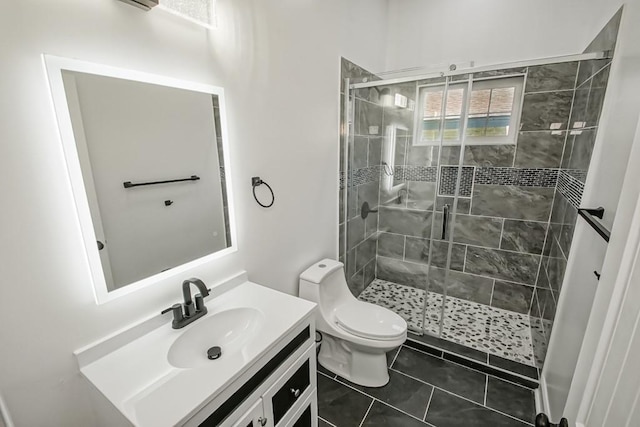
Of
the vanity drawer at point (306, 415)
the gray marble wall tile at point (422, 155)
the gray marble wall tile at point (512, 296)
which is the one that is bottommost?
the gray marble wall tile at point (512, 296)

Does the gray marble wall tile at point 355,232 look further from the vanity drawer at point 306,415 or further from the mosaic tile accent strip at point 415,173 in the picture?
the vanity drawer at point 306,415

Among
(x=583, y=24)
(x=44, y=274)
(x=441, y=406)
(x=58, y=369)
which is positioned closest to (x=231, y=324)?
(x=58, y=369)

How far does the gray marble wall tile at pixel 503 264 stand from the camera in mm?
2561

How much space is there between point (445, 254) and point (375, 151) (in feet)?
4.07

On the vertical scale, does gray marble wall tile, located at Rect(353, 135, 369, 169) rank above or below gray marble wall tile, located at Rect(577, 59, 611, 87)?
below

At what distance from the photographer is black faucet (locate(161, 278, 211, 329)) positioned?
1111 millimetres

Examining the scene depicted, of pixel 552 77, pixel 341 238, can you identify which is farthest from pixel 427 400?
pixel 552 77

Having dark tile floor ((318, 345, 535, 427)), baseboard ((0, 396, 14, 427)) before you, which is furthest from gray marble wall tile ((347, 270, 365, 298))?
baseboard ((0, 396, 14, 427))

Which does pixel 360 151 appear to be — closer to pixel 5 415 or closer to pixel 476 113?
pixel 476 113

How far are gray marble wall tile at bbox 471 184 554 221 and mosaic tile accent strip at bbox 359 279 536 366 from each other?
0.94 meters

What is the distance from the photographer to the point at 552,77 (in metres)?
2.20

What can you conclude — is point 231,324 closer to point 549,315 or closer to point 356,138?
point 356,138

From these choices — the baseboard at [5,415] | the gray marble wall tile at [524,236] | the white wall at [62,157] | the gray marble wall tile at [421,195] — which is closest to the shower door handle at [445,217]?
the gray marble wall tile at [421,195]

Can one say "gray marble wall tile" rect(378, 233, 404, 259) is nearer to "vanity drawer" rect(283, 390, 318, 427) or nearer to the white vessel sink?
"vanity drawer" rect(283, 390, 318, 427)
